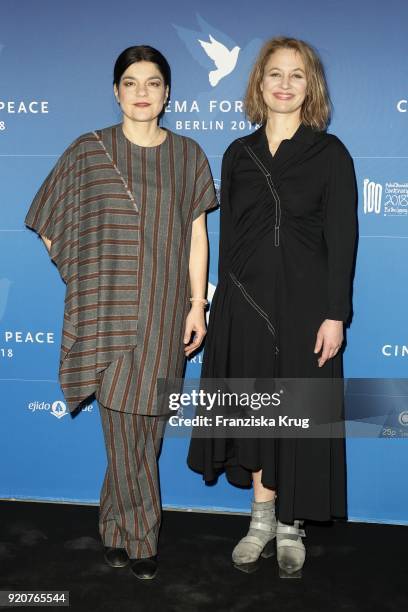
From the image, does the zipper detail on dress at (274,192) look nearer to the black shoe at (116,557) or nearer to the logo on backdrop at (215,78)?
the logo on backdrop at (215,78)

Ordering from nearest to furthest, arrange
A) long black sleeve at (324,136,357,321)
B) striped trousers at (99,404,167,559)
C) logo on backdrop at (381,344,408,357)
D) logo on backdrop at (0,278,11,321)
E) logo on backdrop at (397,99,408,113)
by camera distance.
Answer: long black sleeve at (324,136,357,321)
striped trousers at (99,404,167,559)
logo on backdrop at (397,99,408,113)
logo on backdrop at (381,344,408,357)
logo on backdrop at (0,278,11,321)

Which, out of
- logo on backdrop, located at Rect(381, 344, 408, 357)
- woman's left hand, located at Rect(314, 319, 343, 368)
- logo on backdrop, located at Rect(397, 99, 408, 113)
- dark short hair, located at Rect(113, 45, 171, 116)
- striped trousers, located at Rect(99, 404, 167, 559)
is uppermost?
dark short hair, located at Rect(113, 45, 171, 116)

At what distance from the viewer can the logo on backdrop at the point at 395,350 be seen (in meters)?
2.48

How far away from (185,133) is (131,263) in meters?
0.70

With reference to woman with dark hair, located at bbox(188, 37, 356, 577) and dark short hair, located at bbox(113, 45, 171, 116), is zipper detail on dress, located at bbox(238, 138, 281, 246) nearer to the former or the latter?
woman with dark hair, located at bbox(188, 37, 356, 577)

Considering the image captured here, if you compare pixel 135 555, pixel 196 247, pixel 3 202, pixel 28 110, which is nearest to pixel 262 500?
pixel 135 555

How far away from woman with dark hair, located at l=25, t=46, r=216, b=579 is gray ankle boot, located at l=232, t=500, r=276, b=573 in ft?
0.90

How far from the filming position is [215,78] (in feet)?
8.04

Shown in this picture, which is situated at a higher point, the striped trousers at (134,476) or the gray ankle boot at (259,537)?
the striped trousers at (134,476)

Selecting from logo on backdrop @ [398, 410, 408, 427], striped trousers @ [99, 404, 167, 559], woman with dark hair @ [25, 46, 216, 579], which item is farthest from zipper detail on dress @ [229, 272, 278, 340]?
logo on backdrop @ [398, 410, 408, 427]

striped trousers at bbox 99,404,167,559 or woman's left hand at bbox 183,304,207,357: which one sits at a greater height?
woman's left hand at bbox 183,304,207,357

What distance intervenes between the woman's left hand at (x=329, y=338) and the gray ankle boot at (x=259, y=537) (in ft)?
1.85

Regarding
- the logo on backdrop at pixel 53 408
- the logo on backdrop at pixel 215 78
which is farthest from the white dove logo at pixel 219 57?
the logo on backdrop at pixel 53 408

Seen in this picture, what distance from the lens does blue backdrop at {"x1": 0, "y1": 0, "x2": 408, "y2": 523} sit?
2.39m
